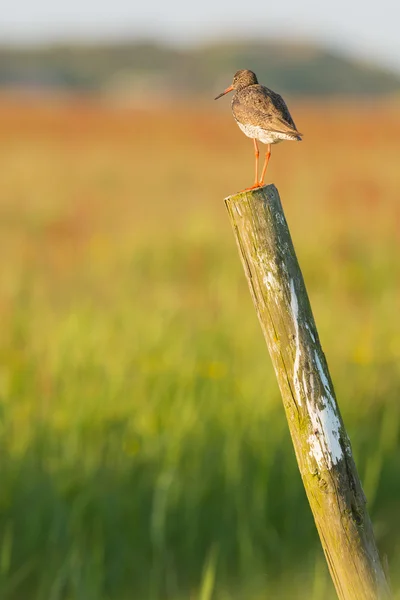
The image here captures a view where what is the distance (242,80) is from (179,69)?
18786cm

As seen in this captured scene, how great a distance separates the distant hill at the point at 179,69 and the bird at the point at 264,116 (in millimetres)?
161406

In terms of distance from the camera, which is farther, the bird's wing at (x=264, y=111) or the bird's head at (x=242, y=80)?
the bird's head at (x=242, y=80)

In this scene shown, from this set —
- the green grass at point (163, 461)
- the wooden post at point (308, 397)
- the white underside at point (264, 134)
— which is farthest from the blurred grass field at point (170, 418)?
the white underside at point (264, 134)

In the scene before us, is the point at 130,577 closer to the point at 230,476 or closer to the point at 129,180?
the point at 230,476

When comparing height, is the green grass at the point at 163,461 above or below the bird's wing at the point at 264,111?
below

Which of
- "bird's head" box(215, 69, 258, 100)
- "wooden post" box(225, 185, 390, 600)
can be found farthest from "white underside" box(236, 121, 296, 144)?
"wooden post" box(225, 185, 390, 600)

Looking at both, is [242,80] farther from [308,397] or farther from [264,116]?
[308,397]

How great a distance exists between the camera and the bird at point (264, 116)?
2861mm

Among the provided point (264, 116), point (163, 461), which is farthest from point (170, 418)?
point (264, 116)

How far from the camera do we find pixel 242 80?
3.14m

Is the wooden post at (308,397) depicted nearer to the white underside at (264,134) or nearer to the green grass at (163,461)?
the white underside at (264,134)

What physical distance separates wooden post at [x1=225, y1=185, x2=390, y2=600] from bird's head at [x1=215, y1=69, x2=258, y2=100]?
29.1 inches

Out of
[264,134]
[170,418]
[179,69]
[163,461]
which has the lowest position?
[163,461]

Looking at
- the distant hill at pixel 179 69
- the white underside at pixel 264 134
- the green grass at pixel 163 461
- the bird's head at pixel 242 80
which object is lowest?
the green grass at pixel 163 461
